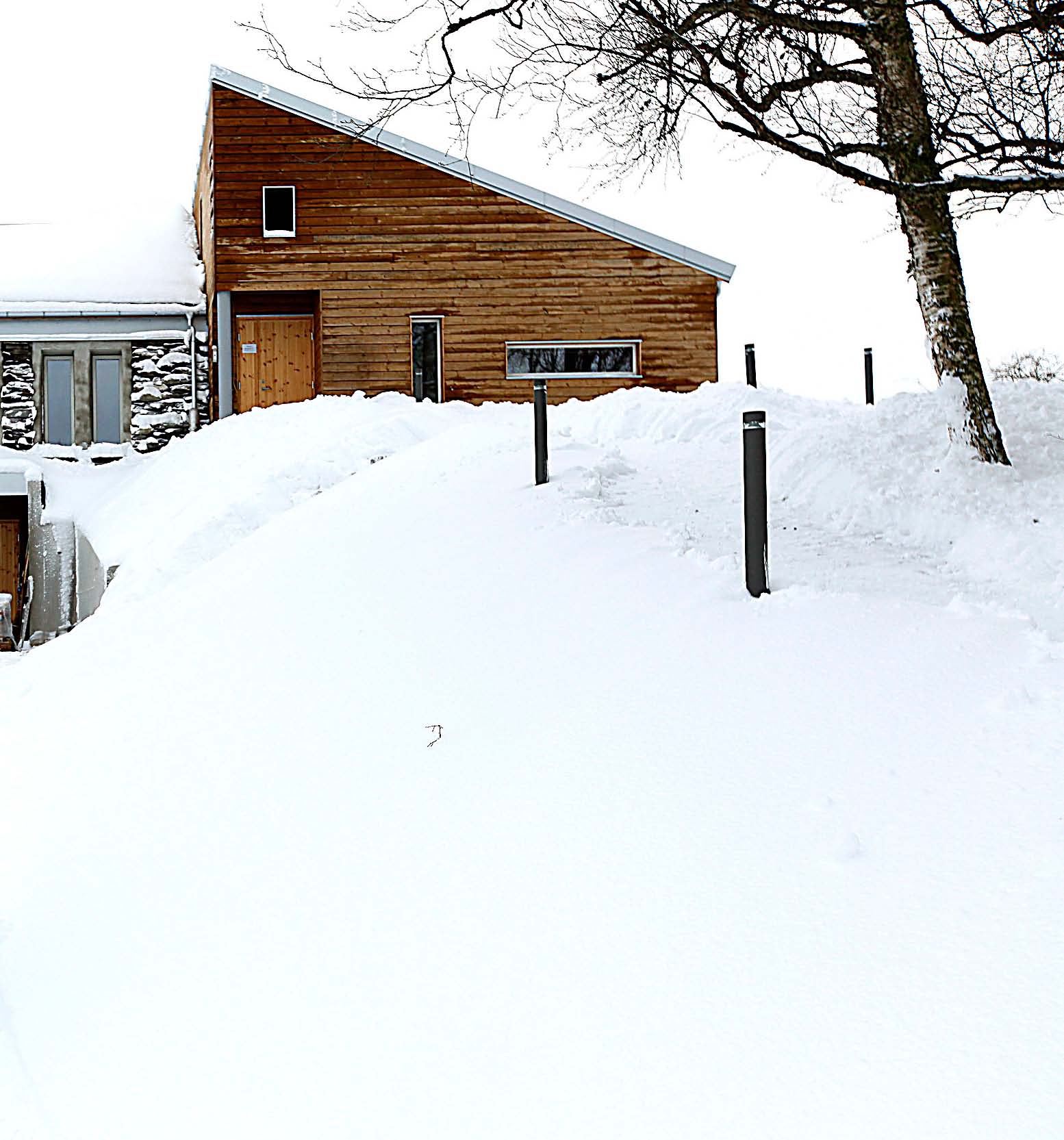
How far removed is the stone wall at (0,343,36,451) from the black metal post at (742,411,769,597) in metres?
17.3

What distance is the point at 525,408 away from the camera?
51.9ft

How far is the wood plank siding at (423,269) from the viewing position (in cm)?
1941

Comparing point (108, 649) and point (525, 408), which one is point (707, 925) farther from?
point (525, 408)

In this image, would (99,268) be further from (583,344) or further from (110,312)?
(583,344)

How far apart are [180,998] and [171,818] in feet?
3.76


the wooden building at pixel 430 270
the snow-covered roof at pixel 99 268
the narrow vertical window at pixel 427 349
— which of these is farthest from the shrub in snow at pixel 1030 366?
the snow-covered roof at pixel 99 268

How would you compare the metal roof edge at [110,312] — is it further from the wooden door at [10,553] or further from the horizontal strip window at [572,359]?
the horizontal strip window at [572,359]

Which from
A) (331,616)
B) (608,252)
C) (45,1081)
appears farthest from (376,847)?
(608,252)

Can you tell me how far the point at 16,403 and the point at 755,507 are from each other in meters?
17.7

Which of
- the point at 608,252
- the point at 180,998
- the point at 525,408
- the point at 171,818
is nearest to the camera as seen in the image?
the point at 180,998

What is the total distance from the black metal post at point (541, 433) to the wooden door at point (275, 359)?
12225 mm

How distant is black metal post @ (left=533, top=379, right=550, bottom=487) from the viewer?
27.1ft

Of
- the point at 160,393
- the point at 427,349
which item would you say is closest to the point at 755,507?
the point at 427,349

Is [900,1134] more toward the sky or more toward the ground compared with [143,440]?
more toward the ground
